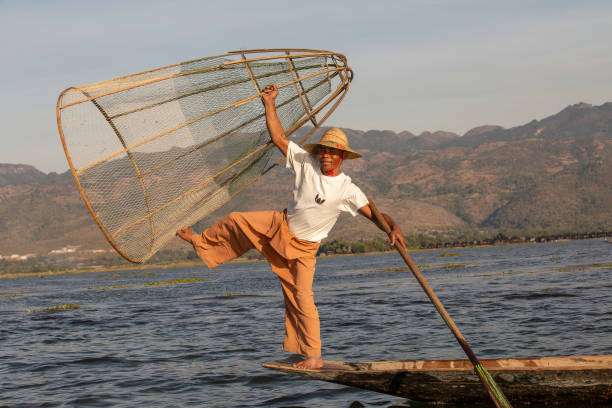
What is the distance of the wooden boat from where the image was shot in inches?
285

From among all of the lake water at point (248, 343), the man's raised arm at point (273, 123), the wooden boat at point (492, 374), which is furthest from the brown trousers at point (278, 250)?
the lake water at point (248, 343)

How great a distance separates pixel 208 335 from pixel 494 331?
6753 millimetres

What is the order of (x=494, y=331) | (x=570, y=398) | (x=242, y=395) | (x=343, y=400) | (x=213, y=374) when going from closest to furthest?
(x=570, y=398) → (x=343, y=400) → (x=242, y=395) → (x=213, y=374) → (x=494, y=331)

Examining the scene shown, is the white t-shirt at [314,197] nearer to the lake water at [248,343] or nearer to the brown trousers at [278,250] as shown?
the brown trousers at [278,250]

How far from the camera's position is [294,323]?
24.8 ft

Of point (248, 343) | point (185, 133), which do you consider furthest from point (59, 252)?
point (185, 133)

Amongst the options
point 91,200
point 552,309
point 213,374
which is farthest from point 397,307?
point 91,200

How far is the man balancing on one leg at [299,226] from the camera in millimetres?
6840

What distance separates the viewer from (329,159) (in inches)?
266

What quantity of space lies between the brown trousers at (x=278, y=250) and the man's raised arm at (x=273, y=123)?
0.76 metres

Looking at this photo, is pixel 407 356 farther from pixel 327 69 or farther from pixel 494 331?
pixel 327 69

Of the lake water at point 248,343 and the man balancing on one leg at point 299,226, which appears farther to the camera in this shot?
the lake water at point 248,343

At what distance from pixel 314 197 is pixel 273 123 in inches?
37.6

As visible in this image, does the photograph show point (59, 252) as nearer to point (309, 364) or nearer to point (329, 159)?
point (309, 364)
